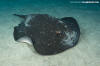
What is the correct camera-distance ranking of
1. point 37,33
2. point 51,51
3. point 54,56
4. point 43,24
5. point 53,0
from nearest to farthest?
point 51,51, point 54,56, point 37,33, point 43,24, point 53,0

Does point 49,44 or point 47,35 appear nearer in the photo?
point 49,44

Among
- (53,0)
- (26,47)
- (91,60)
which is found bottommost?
(53,0)

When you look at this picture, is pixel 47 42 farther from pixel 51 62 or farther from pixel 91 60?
pixel 91 60

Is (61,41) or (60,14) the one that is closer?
(61,41)

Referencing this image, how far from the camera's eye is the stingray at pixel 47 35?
4.27 metres

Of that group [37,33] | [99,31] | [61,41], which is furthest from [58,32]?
[99,31]

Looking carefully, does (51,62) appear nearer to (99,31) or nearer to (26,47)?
(26,47)

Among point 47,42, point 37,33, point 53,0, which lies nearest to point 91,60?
point 47,42

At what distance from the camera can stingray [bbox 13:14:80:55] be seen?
4.27m

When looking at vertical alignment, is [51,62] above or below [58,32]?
below

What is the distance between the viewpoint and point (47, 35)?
4695 mm

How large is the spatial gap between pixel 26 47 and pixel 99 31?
3.17 metres

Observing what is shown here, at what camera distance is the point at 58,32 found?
470 cm

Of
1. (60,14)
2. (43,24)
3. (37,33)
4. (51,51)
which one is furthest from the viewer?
(60,14)
